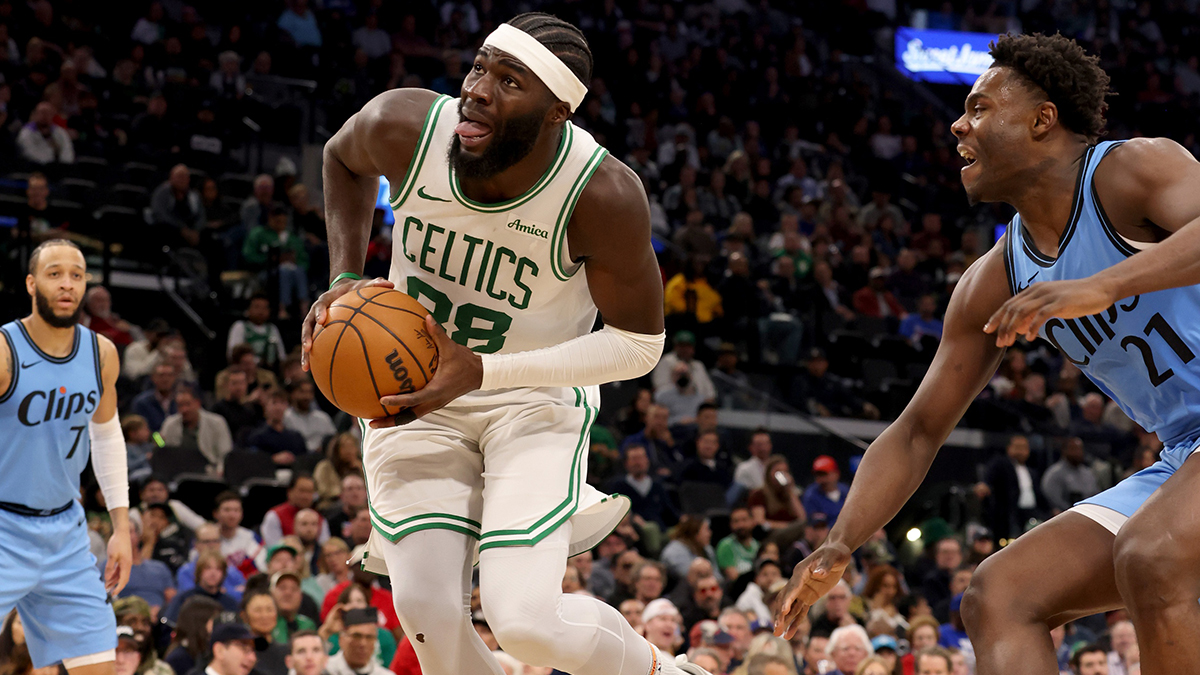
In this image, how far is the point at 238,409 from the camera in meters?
11.0

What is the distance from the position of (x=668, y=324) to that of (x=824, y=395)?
1.78m

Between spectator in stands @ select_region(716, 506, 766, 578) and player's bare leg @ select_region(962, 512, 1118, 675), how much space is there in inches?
285

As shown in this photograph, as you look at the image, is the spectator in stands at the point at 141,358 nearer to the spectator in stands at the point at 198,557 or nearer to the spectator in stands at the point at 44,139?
the spectator in stands at the point at 198,557

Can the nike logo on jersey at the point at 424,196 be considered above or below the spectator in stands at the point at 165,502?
above

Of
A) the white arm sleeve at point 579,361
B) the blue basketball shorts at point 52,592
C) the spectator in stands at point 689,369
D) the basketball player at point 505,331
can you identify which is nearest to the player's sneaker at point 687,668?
the basketball player at point 505,331

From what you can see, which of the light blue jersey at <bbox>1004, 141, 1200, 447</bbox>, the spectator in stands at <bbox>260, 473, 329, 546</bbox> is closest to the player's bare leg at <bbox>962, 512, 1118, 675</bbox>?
the light blue jersey at <bbox>1004, 141, 1200, 447</bbox>

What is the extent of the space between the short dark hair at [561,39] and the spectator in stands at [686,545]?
6877mm

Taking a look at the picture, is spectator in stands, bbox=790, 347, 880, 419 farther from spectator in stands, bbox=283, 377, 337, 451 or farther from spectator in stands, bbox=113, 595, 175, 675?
spectator in stands, bbox=113, 595, 175, 675

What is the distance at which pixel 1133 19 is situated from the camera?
2486 centimetres

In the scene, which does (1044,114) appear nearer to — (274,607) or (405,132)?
(405,132)

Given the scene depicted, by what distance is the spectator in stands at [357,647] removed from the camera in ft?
25.7

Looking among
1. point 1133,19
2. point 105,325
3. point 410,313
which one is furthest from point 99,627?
point 1133,19

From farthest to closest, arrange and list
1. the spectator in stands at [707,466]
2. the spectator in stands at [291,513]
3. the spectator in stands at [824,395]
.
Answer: the spectator in stands at [824,395] < the spectator in stands at [707,466] < the spectator in stands at [291,513]

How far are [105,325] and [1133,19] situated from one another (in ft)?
67.1
